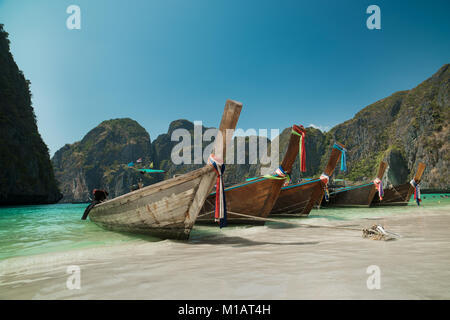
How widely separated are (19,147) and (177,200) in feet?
163

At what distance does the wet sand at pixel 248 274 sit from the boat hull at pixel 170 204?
39.1 inches

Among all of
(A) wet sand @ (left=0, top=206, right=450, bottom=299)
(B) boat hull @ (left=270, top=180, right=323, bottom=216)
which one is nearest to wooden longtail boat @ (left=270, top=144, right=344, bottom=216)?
(B) boat hull @ (left=270, top=180, right=323, bottom=216)

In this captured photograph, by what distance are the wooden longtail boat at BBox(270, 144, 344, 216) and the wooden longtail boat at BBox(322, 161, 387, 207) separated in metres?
8.40

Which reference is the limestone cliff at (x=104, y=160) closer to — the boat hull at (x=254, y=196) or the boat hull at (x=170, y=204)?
the boat hull at (x=254, y=196)

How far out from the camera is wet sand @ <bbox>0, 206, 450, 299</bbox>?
207cm

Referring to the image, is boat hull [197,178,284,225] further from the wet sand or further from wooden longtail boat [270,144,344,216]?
the wet sand

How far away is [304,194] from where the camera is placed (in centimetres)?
1079

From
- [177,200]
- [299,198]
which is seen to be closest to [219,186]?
[177,200]

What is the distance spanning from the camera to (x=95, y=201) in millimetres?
9836

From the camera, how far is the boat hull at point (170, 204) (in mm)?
4945

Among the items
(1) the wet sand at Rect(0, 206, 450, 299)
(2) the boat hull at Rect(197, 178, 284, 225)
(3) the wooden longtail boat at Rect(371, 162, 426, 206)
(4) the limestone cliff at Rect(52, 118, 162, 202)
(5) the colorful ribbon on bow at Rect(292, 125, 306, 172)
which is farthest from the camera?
(4) the limestone cliff at Rect(52, 118, 162, 202)

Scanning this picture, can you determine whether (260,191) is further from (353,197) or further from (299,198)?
(353,197)

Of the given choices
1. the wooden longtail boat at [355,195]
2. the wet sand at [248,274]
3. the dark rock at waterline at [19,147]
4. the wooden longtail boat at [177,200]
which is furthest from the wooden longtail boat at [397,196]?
the dark rock at waterline at [19,147]
